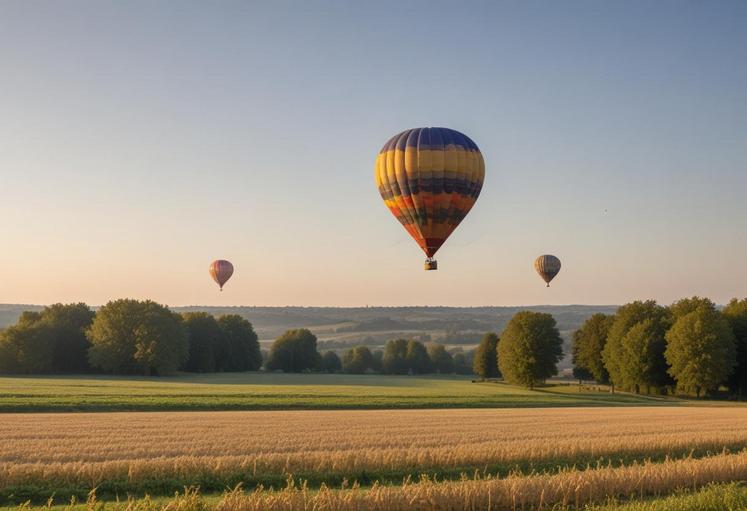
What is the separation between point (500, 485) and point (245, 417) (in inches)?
1064

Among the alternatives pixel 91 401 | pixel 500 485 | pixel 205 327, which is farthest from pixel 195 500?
pixel 205 327

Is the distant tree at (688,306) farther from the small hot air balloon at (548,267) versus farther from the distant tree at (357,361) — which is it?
the distant tree at (357,361)

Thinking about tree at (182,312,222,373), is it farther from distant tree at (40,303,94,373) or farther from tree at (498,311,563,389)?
tree at (498,311,563,389)

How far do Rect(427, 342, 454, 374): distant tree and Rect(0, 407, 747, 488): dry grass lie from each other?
363 ft

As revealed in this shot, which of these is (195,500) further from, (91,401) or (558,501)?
(91,401)

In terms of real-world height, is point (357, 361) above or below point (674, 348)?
below

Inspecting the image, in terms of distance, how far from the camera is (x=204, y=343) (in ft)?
397

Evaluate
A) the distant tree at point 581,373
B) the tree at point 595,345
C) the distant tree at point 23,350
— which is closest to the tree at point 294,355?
the distant tree at point 23,350

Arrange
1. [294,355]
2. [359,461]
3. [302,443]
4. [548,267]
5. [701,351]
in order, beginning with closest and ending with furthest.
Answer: [359,461] → [302,443] → [701,351] → [548,267] → [294,355]

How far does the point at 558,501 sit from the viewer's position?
17.3 m

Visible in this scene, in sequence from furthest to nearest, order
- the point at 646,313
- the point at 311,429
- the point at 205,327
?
the point at 205,327, the point at 646,313, the point at 311,429

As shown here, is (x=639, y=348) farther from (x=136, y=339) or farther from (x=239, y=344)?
(x=239, y=344)

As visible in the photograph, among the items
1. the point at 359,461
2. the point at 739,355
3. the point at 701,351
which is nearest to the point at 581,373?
the point at 739,355

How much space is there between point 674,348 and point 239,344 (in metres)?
75.9
